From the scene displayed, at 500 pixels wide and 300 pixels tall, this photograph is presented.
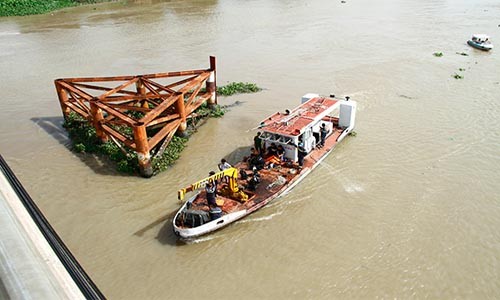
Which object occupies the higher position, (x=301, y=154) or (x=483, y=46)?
(x=483, y=46)

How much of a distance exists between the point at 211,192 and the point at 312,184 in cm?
498

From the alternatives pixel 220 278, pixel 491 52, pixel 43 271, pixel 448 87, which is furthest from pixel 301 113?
pixel 491 52

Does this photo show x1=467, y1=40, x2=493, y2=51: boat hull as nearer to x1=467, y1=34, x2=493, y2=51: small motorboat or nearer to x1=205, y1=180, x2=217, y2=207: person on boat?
x1=467, y1=34, x2=493, y2=51: small motorboat

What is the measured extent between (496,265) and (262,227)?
7659 mm

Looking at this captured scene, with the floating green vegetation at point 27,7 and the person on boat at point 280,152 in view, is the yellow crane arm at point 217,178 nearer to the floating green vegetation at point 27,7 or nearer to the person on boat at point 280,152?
the person on boat at point 280,152

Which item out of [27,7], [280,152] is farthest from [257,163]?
[27,7]

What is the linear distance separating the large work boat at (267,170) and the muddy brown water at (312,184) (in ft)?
2.17

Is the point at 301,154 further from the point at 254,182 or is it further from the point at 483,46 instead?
the point at 483,46

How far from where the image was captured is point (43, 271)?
8016mm

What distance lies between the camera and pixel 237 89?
1031 inches

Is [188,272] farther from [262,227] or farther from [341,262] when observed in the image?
[341,262]

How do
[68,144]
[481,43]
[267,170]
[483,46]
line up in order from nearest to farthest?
[267,170] → [68,144] → [483,46] → [481,43]

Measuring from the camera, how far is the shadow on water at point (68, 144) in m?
17.4

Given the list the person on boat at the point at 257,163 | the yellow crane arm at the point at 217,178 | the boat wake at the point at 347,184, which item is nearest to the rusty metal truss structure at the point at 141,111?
the yellow crane arm at the point at 217,178
